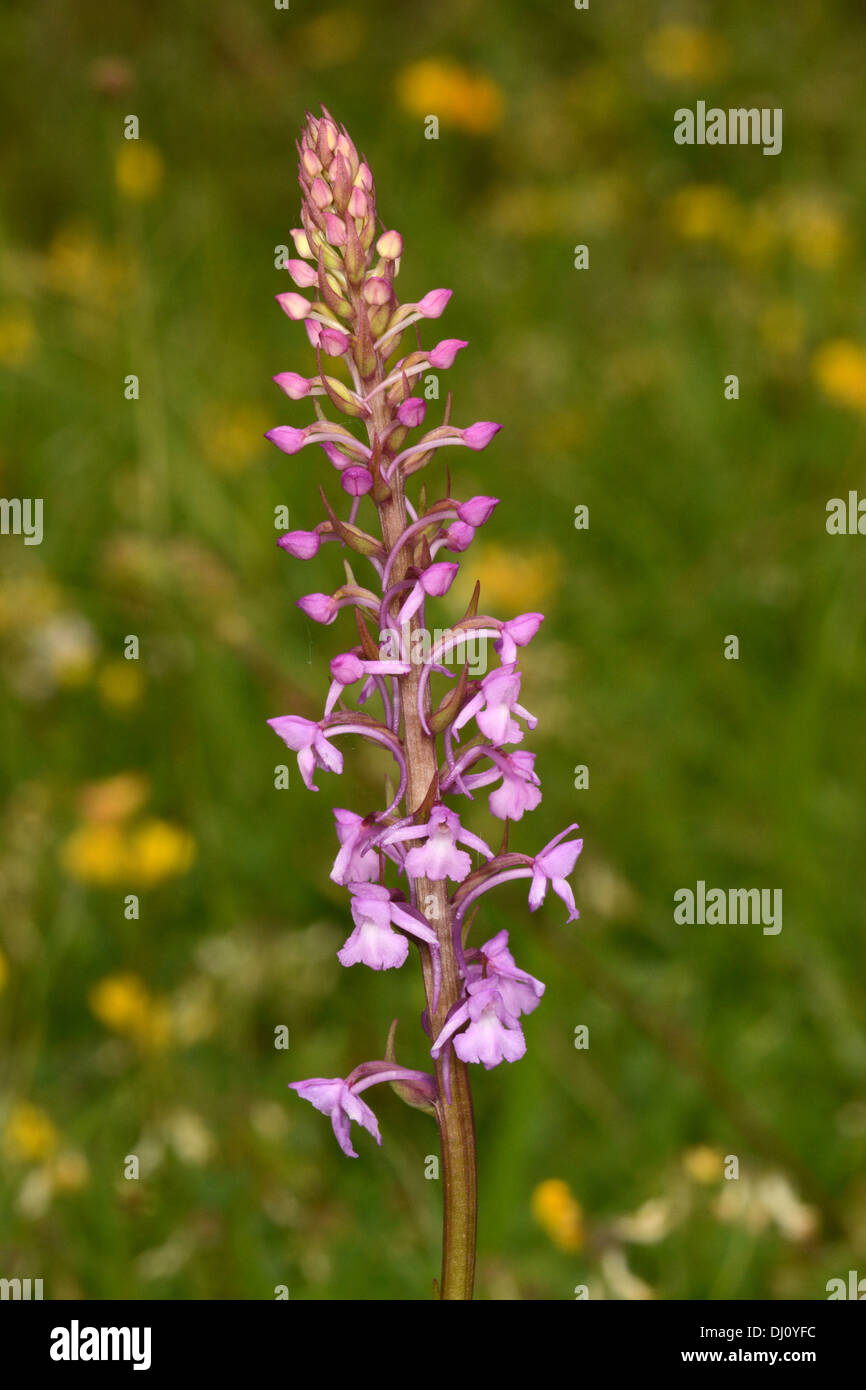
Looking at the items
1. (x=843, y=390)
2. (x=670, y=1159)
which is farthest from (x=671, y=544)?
(x=670, y=1159)

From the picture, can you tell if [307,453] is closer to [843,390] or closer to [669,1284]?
[843,390]

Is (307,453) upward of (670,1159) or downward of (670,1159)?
upward

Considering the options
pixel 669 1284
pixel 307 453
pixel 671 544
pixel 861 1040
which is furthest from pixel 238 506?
pixel 669 1284

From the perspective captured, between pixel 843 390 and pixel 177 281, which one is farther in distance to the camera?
pixel 177 281

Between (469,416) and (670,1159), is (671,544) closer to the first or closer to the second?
(469,416)

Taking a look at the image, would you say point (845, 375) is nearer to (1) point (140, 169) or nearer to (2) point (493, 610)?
(2) point (493, 610)

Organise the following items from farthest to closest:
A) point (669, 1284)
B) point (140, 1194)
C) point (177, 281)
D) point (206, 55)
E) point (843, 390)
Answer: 1. point (206, 55)
2. point (177, 281)
3. point (843, 390)
4. point (669, 1284)
5. point (140, 1194)
